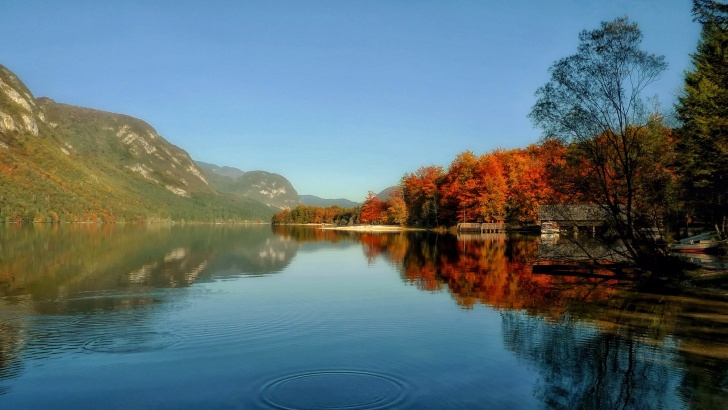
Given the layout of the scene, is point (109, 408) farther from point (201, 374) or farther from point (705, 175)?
point (705, 175)

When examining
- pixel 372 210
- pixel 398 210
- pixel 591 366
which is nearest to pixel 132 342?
pixel 591 366

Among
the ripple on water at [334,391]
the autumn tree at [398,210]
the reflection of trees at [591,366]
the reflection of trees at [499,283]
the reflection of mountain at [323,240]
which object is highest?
the autumn tree at [398,210]

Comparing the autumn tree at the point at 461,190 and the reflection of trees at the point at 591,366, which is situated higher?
the autumn tree at the point at 461,190

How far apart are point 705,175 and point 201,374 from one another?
42.5 m

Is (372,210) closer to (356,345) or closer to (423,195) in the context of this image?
(423,195)

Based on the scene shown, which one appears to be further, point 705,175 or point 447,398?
point 705,175

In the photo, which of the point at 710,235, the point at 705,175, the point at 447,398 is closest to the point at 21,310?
the point at 447,398

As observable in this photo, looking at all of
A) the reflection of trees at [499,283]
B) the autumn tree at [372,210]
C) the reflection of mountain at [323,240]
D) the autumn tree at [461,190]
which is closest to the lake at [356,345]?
the reflection of trees at [499,283]

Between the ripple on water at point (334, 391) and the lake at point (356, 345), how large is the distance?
4 cm

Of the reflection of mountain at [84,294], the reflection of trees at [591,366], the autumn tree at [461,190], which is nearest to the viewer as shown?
the reflection of trees at [591,366]

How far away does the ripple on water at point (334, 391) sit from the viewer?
Result: 9.88 meters

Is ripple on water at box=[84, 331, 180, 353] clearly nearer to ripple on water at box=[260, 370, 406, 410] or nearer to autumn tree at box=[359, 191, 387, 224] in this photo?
Result: ripple on water at box=[260, 370, 406, 410]

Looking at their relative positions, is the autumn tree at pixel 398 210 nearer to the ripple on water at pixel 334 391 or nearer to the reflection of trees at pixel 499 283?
the reflection of trees at pixel 499 283

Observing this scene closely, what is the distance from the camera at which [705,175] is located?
133 feet
